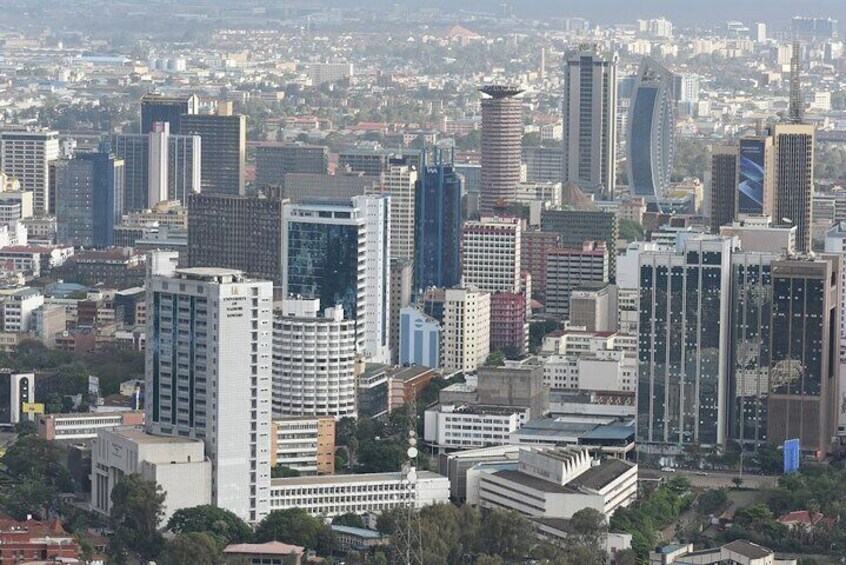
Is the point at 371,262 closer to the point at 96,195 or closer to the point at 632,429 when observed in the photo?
the point at 632,429

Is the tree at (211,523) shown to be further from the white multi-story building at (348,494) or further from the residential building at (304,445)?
the residential building at (304,445)

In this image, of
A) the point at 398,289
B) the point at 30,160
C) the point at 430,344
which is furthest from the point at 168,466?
the point at 30,160

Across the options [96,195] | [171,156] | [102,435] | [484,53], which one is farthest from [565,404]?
[484,53]

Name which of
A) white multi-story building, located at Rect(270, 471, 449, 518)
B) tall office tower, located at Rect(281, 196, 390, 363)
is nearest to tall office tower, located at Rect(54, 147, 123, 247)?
tall office tower, located at Rect(281, 196, 390, 363)

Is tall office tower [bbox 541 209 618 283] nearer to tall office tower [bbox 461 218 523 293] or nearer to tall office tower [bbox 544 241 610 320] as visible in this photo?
tall office tower [bbox 544 241 610 320]

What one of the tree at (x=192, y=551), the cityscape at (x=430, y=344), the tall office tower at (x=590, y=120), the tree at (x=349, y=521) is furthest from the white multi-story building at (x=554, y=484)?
the tall office tower at (x=590, y=120)

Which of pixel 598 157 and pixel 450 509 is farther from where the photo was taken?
pixel 598 157
